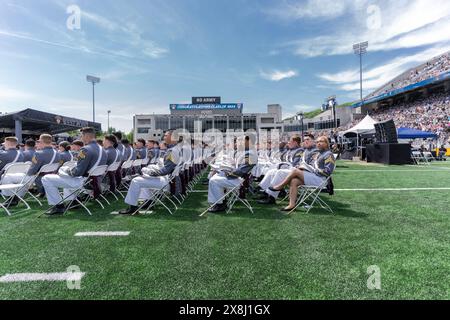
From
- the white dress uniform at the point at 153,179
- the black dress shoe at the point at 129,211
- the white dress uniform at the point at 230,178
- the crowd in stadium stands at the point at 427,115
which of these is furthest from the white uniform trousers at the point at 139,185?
the crowd in stadium stands at the point at 427,115

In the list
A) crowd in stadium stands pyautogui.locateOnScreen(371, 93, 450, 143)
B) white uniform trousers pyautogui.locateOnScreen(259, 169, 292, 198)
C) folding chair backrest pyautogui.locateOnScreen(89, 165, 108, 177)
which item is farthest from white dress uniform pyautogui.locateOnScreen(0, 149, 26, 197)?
crowd in stadium stands pyautogui.locateOnScreen(371, 93, 450, 143)

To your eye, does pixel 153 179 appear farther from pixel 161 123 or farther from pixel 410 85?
pixel 161 123

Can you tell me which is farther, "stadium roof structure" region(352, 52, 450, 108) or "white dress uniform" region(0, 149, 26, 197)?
"stadium roof structure" region(352, 52, 450, 108)

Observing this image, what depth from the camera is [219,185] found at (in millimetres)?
5781

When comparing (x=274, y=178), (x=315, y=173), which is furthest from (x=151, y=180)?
(x=315, y=173)

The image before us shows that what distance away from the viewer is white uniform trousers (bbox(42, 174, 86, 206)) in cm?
555

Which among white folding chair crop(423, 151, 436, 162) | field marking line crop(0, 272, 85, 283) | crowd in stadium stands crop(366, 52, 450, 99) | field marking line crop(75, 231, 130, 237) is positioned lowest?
field marking line crop(0, 272, 85, 283)

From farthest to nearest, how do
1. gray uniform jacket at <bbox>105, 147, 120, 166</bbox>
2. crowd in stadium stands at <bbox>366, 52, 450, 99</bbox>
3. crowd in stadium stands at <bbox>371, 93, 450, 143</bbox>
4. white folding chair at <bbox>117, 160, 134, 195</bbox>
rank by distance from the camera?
crowd in stadium stands at <bbox>366, 52, 450, 99</bbox>
crowd in stadium stands at <bbox>371, 93, 450, 143</bbox>
white folding chair at <bbox>117, 160, 134, 195</bbox>
gray uniform jacket at <bbox>105, 147, 120, 166</bbox>

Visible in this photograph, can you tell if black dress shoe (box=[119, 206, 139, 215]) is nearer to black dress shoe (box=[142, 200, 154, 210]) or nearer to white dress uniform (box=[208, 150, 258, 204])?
black dress shoe (box=[142, 200, 154, 210])

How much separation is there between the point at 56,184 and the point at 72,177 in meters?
0.31

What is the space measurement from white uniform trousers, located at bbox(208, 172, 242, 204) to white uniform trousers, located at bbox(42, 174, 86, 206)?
2614 mm

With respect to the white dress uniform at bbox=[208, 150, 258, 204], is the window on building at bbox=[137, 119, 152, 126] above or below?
above
